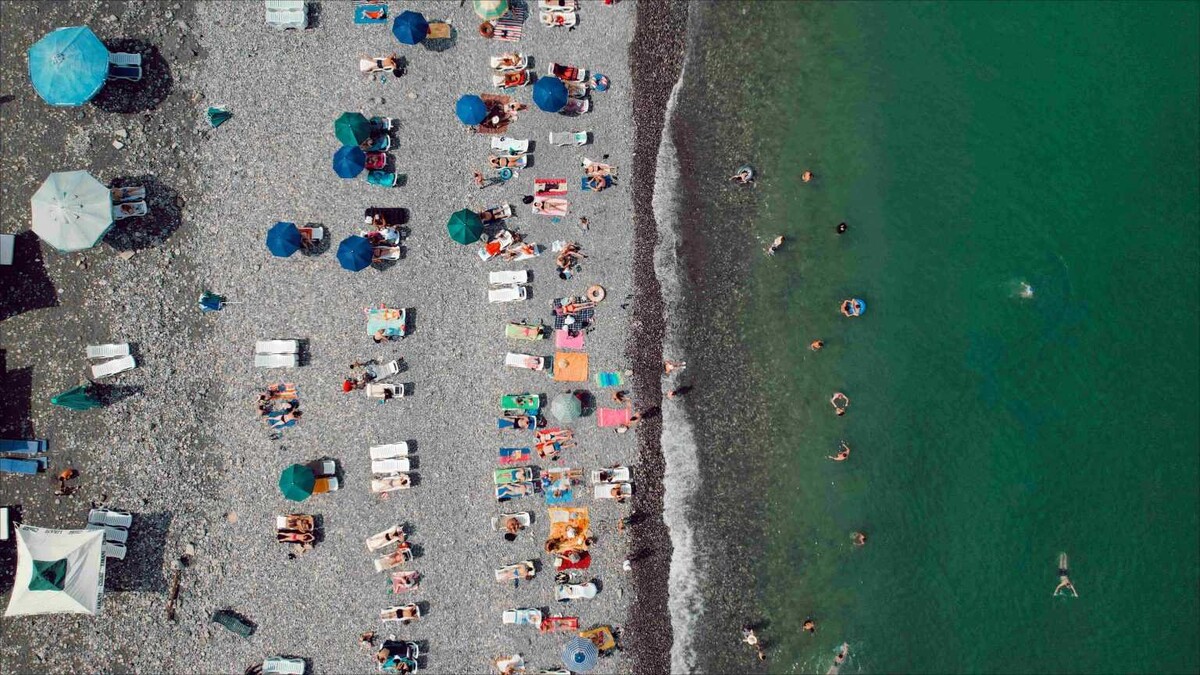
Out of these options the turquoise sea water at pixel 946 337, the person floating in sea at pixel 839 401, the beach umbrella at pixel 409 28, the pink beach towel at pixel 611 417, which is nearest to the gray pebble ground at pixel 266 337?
the pink beach towel at pixel 611 417

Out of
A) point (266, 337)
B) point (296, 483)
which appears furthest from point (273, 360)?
point (296, 483)

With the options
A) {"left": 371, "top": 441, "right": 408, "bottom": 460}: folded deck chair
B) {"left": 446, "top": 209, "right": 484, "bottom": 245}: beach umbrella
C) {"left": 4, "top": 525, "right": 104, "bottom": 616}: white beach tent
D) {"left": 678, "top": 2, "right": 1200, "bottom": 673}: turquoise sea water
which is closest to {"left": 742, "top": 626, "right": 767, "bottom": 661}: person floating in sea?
{"left": 678, "top": 2, "right": 1200, "bottom": 673}: turquoise sea water

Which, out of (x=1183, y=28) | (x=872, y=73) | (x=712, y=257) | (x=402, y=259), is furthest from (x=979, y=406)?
(x=402, y=259)

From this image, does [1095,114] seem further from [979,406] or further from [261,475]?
[261,475]

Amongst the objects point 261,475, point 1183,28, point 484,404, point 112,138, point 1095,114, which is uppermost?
point 1183,28

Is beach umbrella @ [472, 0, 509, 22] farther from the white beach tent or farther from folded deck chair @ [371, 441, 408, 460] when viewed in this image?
the white beach tent

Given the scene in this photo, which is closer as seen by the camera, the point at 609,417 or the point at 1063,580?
the point at 609,417

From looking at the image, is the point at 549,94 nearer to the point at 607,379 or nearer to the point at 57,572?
the point at 607,379
